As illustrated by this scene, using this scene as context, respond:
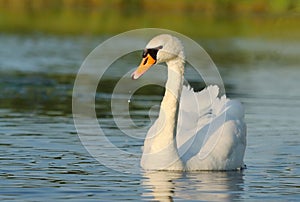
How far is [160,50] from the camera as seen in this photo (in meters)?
12.8

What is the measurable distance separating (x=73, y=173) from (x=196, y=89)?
10127mm

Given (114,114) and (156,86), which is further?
(156,86)

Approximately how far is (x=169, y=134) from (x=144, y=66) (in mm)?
977

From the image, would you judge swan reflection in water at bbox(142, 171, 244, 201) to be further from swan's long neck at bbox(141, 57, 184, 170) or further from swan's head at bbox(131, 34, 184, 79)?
swan's head at bbox(131, 34, 184, 79)

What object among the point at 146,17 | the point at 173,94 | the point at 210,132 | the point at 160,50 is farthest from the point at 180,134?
the point at 146,17

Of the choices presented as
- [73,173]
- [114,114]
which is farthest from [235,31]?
[73,173]

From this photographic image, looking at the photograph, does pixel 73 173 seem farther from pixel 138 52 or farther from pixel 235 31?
pixel 235 31

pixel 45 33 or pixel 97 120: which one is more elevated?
pixel 45 33

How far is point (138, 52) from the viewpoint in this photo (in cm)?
3303

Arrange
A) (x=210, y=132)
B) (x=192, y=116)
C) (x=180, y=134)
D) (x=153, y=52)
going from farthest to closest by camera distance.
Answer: (x=192, y=116)
(x=180, y=134)
(x=210, y=132)
(x=153, y=52)

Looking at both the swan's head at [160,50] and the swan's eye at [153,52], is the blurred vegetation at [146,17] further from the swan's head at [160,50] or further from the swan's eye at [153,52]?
the swan's eye at [153,52]

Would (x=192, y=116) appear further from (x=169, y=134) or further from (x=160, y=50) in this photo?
(x=160, y=50)

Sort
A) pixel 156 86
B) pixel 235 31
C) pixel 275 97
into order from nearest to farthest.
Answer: pixel 275 97
pixel 156 86
pixel 235 31

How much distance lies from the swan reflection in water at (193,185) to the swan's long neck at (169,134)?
15 centimetres
